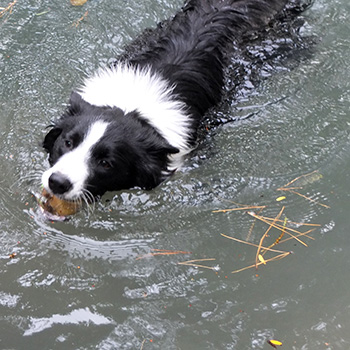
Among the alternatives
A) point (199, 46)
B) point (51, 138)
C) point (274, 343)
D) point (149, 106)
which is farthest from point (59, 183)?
point (199, 46)

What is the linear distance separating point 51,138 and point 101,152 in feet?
2.20

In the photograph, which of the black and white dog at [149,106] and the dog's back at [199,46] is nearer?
the black and white dog at [149,106]

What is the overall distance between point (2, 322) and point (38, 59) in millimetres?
3177

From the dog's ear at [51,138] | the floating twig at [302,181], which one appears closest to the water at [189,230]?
the floating twig at [302,181]

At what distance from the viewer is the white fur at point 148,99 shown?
4.05 m

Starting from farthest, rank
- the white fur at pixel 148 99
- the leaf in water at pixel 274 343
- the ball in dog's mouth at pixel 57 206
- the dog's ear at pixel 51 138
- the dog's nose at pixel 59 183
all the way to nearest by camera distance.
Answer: the white fur at pixel 148 99 < the dog's ear at pixel 51 138 < the ball in dog's mouth at pixel 57 206 < the dog's nose at pixel 59 183 < the leaf in water at pixel 274 343

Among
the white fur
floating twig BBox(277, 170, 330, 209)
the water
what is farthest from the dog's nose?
floating twig BBox(277, 170, 330, 209)

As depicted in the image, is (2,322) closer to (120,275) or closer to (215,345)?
(120,275)

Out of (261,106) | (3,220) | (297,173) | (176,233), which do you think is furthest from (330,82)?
(3,220)

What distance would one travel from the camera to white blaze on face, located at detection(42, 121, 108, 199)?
11.3ft

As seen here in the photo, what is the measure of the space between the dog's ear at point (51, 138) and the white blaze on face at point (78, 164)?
0.42 m

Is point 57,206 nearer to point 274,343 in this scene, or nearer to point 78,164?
point 78,164

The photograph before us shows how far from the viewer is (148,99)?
4.12 m

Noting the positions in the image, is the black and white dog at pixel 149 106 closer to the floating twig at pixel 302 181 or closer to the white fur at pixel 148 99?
the white fur at pixel 148 99
